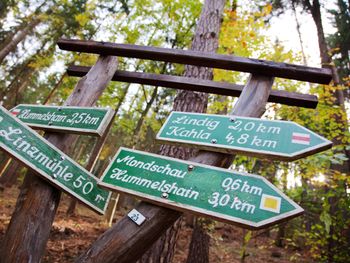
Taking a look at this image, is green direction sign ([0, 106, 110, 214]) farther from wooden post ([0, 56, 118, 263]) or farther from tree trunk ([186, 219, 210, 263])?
tree trunk ([186, 219, 210, 263])

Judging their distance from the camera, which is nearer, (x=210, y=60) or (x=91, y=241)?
(x=210, y=60)

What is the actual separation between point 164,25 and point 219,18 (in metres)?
4.49

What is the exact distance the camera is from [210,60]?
218 centimetres

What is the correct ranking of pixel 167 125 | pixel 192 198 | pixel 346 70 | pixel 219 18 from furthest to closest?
1. pixel 346 70
2. pixel 219 18
3. pixel 167 125
4. pixel 192 198

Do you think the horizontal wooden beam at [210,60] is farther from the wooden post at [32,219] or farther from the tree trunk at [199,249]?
the tree trunk at [199,249]

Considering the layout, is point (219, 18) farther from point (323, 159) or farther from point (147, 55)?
point (323, 159)

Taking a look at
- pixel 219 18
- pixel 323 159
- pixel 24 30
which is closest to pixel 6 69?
pixel 24 30

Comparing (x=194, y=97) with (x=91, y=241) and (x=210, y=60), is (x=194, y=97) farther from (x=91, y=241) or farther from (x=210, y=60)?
(x=91, y=241)

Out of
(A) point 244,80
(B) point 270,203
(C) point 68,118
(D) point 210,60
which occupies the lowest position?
(B) point 270,203

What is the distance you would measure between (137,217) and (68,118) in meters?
1.08

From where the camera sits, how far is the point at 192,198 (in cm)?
146

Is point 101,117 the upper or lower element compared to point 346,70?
lower

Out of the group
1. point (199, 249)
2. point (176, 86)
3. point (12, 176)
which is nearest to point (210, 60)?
point (176, 86)

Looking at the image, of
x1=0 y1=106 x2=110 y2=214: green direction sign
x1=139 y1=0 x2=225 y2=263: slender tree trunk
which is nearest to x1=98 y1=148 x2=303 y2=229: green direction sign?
x1=0 y1=106 x2=110 y2=214: green direction sign
